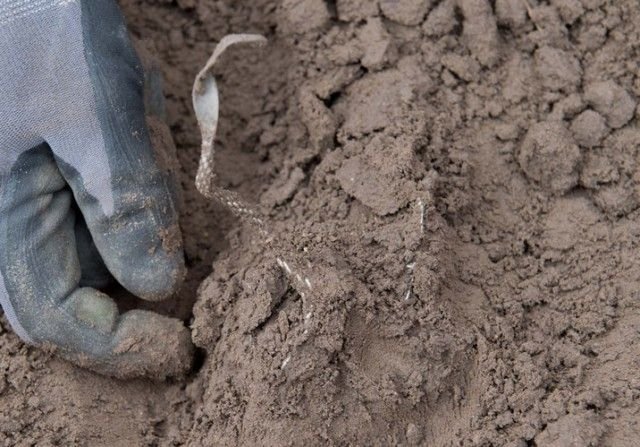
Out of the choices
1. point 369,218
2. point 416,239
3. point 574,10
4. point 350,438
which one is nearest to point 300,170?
point 369,218

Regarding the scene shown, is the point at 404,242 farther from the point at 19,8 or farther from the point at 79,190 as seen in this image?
the point at 19,8

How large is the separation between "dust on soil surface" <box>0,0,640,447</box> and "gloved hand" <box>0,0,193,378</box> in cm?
11

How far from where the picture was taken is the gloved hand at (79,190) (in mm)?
1854

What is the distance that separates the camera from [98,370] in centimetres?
192

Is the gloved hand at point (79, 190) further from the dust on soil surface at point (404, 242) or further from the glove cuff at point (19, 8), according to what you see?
the dust on soil surface at point (404, 242)

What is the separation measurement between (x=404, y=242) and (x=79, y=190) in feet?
2.60

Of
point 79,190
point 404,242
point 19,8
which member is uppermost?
point 19,8

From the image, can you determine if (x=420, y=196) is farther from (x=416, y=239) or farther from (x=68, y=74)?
(x=68, y=74)

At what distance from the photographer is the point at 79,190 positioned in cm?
190

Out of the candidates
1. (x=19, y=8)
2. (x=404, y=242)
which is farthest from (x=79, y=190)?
(x=404, y=242)

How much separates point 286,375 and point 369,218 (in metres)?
0.44

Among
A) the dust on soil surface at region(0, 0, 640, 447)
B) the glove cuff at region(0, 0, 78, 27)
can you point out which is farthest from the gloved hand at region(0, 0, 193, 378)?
the dust on soil surface at region(0, 0, 640, 447)

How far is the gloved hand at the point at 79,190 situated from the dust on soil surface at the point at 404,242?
0.11 meters

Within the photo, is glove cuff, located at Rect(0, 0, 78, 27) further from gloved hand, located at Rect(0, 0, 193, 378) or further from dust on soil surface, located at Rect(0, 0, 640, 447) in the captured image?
dust on soil surface, located at Rect(0, 0, 640, 447)
